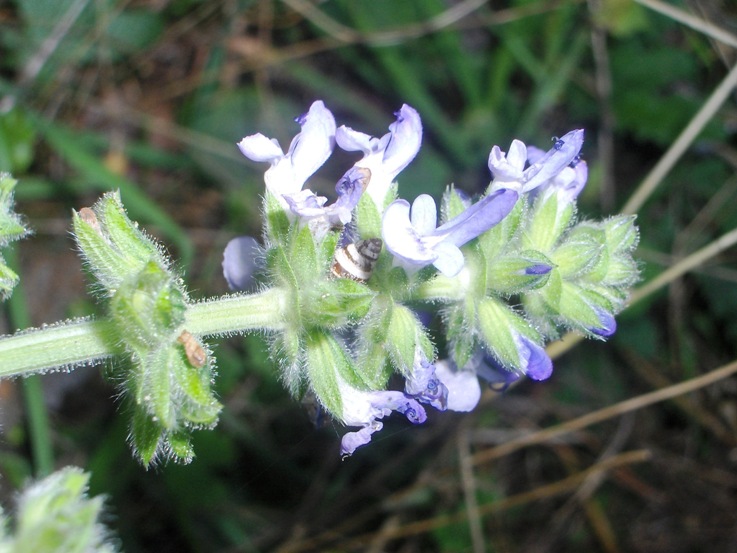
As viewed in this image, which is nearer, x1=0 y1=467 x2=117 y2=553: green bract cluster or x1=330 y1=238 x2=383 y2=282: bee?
x1=0 y1=467 x2=117 y2=553: green bract cluster

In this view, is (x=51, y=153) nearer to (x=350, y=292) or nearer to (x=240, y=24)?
(x=240, y=24)

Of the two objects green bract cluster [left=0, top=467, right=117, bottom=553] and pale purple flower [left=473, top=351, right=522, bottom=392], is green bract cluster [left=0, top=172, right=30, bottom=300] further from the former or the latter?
pale purple flower [left=473, top=351, right=522, bottom=392]

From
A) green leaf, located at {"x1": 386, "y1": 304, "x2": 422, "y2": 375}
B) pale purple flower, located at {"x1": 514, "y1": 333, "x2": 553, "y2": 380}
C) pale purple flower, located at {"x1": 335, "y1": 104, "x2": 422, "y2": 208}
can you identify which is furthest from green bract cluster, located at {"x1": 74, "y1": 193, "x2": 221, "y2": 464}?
pale purple flower, located at {"x1": 514, "y1": 333, "x2": 553, "y2": 380}

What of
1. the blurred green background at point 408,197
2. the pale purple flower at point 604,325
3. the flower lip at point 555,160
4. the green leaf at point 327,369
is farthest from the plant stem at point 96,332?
Result: the blurred green background at point 408,197

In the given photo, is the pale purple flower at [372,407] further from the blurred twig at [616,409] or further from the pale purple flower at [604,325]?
the blurred twig at [616,409]

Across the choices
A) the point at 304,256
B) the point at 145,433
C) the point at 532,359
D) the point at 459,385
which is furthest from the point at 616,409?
the point at 145,433

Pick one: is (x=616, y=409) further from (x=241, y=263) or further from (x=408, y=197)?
(x=241, y=263)

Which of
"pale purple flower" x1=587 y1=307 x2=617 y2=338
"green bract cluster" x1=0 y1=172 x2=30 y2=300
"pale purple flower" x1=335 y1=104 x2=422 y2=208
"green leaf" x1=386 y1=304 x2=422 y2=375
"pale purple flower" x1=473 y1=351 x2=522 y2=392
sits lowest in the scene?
"pale purple flower" x1=587 y1=307 x2=617 y2=338
